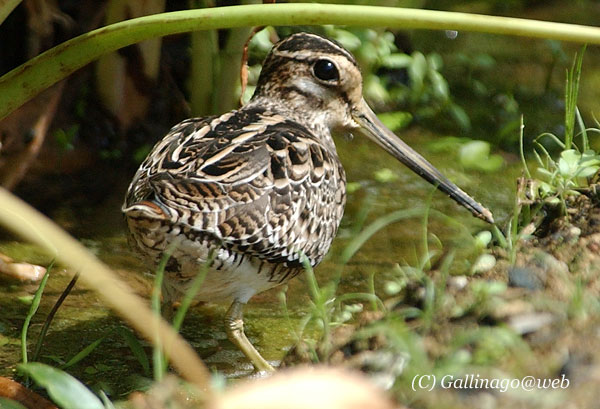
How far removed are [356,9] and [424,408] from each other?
1279mm

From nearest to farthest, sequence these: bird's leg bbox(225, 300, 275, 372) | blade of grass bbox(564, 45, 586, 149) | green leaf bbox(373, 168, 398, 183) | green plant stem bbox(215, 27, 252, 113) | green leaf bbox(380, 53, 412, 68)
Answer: blade of grass bbox(564, 45, 586, 149)
bird's leg bbox(225, 300, 275, 372)
green plant stem bbox(215, 27, 252, 113)
green leaf bbox(373, 168, 398, 183)
green leaf bbox(380, 53, 412, 68)

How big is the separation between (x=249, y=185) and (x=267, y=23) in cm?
62

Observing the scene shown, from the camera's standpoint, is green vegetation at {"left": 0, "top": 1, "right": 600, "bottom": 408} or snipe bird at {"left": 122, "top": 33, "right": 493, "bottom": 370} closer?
green vegetation at {"left": 0, "top": 1, "right": 600, "bottom": 408}

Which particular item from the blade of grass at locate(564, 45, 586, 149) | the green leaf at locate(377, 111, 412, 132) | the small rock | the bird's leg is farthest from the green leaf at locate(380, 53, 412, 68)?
the small rock

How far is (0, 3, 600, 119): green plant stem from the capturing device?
294 centimetres

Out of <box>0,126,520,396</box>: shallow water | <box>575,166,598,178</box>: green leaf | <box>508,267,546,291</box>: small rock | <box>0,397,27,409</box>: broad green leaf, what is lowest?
<box>0,126,520,396</box>: shallow water

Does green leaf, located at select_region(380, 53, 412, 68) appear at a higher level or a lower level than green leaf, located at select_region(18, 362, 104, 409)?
higher

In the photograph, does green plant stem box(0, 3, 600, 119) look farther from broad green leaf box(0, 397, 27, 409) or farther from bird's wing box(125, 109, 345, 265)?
broad green leaf box(0, 397, 27, 409)

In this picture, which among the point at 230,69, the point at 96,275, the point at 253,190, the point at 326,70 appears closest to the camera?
the point at 96,275

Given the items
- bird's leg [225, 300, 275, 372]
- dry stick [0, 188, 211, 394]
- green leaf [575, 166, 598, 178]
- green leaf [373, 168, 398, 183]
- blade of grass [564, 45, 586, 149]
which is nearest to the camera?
dry stick [0, 188, 211, 394]

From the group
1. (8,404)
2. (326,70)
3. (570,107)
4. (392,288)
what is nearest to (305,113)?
(326,70)

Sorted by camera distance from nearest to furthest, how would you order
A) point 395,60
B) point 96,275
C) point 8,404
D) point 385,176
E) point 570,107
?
point 96,275 < point 8,404 < point 570,107 < point 385,176 < point 395,60

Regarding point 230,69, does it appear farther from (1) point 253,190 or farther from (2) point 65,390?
(2) point 65,390

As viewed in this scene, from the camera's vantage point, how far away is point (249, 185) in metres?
3.45
